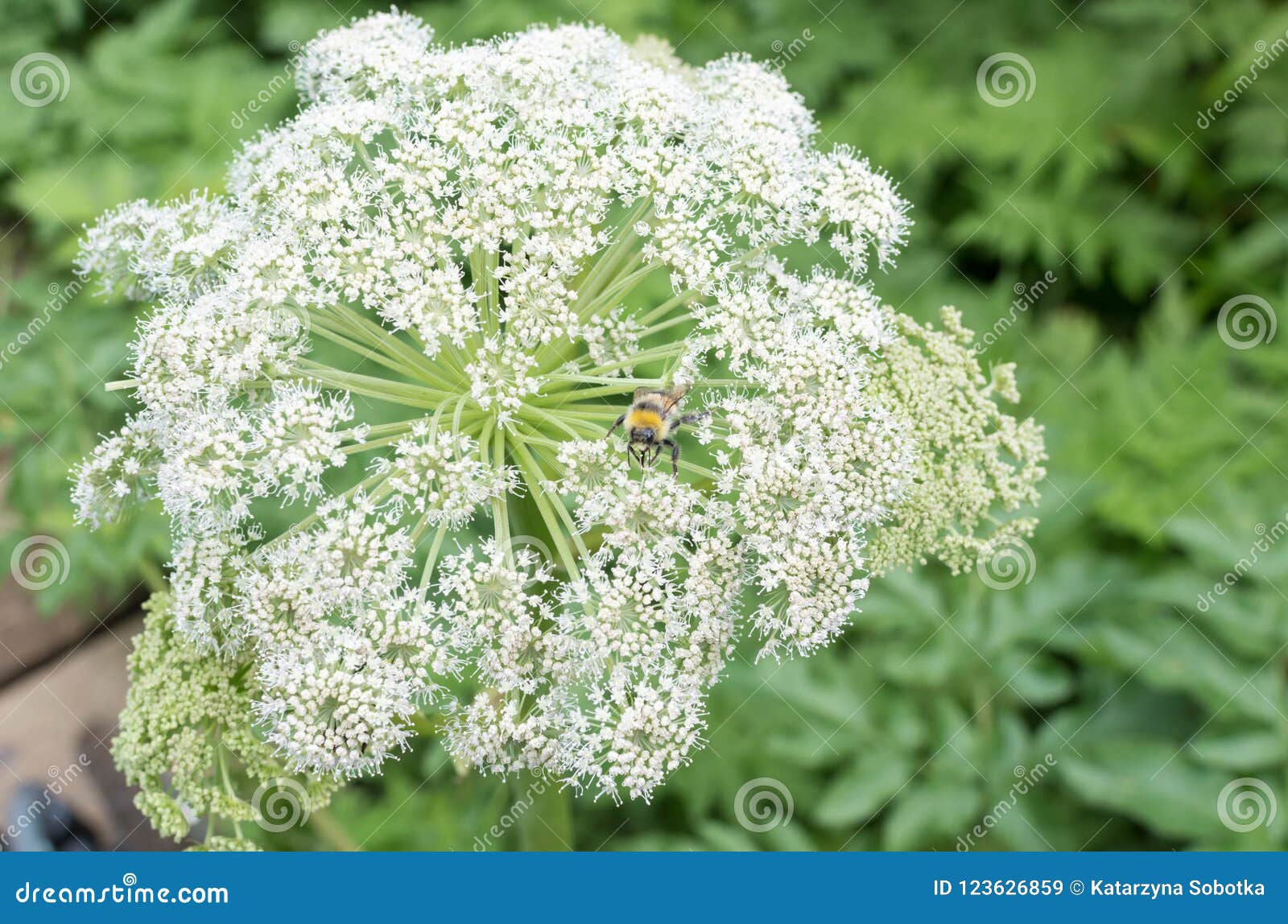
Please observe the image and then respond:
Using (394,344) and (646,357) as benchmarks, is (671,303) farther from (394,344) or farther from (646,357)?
(394,344)

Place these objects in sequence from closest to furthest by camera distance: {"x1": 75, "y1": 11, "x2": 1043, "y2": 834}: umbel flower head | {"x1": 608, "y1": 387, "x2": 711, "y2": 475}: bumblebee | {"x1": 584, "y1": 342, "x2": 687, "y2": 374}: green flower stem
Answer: {"x1": 75, "y1": 11, "x2": 1043, "y2": 834}: umbel flower head, {"x1": 608, "y1": 387, "x2": 711, "y2": 475}: bumblebee, {"x1": 584, "y1": 342, "x2": 687, "y2": 374}: green flower stem

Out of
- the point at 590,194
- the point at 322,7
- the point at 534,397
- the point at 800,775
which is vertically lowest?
the point at 800,775

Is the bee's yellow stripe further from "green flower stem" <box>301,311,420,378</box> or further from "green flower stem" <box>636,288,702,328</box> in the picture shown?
"green flower stem" <box>301,311,420,378</box>

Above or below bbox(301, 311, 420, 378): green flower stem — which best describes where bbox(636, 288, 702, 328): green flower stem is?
above

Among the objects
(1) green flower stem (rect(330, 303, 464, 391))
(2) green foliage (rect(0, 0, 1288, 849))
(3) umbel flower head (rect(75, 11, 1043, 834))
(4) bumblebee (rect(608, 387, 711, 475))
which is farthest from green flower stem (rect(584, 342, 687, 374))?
(2) green foliage (rect(0, 0, 1288, 849))

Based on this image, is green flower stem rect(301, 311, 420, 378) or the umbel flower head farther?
green flower stem rect(301, 311, 420, 378)

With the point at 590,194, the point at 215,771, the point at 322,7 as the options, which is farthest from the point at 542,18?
the point at 215,771

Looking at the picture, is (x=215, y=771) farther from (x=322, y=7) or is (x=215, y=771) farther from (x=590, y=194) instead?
(x=322, y=7)
